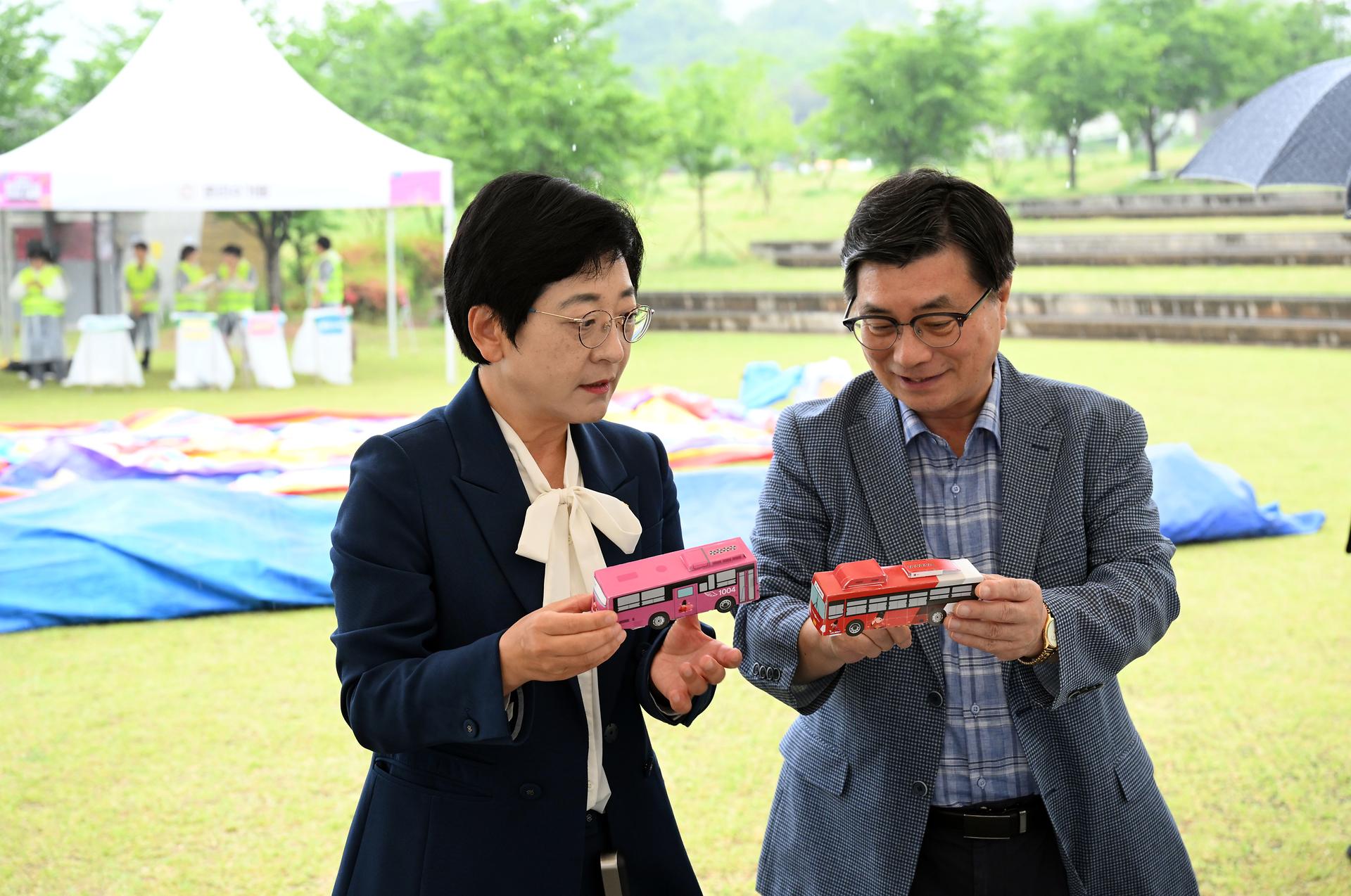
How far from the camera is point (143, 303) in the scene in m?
12.8

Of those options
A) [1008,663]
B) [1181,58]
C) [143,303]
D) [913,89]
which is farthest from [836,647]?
[1181,58]

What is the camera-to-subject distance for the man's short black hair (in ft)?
4.71

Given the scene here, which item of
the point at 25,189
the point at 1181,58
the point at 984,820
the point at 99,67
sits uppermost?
the point at 1181,58

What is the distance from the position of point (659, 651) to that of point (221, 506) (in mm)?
3890

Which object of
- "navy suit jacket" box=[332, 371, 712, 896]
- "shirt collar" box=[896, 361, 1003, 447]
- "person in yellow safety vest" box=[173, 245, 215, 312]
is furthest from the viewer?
"person in yellow safety vest" box=[173, 245, 215, 312]

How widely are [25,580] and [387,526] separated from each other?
→ 3.71m

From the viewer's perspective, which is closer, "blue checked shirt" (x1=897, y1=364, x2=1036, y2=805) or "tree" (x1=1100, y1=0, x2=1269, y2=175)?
"blue checked shirt" (x1=897, y1=364, x2=1036, y2=805)

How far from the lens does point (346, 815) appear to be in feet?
9.86

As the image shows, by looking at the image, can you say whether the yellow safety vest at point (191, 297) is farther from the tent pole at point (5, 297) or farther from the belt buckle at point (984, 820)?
the belt buckle at point (984, 820)

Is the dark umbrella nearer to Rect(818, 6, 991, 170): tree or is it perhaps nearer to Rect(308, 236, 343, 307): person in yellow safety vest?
Rect(308, 236, 343, 307): person in yellow safety vest

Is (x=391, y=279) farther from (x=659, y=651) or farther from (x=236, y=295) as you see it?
(x=659, y=651)

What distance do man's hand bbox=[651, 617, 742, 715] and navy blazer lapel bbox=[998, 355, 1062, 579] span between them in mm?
356

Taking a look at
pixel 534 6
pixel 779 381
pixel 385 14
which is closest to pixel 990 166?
pixel 534 6

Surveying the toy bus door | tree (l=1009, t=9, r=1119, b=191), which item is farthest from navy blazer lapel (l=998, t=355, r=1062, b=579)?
tree (l=1009, t=9, r=1119, b=191)
